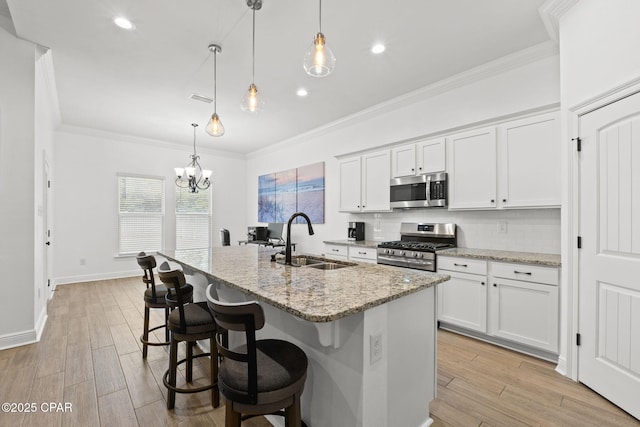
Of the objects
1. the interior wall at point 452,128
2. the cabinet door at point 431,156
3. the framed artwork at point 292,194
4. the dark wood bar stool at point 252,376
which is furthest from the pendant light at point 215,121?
the framed artwork at point 292,194

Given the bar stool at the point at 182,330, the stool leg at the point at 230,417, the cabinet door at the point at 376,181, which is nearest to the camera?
the stool leg at the point at 230,417

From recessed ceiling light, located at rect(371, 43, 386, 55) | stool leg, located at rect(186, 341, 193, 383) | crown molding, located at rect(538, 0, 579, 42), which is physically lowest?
stool leg, located at rect(186, 341, 193, 383)

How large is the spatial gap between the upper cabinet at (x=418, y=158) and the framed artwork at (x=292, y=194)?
188cm

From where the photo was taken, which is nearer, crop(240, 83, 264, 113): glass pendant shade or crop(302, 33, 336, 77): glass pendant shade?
crop(302, 33, 336, 77): glass pendant shade

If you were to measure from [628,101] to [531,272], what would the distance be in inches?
57.1

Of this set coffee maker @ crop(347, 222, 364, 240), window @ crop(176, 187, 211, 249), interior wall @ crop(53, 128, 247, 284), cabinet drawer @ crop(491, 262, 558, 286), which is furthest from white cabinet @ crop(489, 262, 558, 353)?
window @ crop(176, 187, 211, 249)

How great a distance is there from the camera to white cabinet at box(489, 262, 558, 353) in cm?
255

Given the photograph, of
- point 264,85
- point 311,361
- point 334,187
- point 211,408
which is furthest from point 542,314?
point 264,85

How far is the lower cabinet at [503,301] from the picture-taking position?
8.44 feet

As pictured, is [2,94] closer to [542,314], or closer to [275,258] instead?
[275,258]

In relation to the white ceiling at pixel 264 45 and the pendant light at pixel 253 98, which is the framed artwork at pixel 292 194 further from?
the pendant light at pixel 253 98

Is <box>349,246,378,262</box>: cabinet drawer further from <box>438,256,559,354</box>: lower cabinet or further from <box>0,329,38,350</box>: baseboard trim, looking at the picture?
<box>0,329,38,350</box>: baseboard trim

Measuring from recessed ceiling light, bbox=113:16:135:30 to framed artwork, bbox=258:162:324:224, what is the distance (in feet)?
11.6

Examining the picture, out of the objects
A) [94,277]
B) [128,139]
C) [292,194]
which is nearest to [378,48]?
[292,194]
